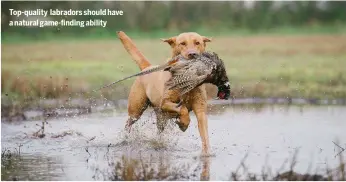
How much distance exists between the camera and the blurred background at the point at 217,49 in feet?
31.2

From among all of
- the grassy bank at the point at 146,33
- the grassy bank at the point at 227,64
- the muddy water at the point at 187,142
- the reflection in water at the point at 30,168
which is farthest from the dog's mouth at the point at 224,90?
the grassy bank at the point at 227,64

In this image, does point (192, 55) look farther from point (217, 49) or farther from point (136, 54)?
point (217, 49)

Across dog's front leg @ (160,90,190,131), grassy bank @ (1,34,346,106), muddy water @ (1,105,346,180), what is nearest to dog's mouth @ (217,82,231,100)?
dog's front leg @ (160,90,190,131)

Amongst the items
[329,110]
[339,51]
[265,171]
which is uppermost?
[339,51]

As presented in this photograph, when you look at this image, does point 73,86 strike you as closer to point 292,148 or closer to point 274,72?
point 274,72

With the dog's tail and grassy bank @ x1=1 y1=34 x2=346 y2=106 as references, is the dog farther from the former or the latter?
grassy bank @ x1=1 y1=34 x2=346 y2=106

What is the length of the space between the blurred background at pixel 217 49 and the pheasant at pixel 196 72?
5.25ft

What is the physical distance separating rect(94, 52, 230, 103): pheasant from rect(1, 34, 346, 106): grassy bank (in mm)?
2329

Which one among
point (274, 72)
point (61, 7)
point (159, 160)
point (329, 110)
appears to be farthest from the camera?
point (274, 72)

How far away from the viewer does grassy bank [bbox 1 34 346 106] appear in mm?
10004

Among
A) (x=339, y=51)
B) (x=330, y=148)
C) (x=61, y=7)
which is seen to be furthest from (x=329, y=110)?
(x=61, y=7)

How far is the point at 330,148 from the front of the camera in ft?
27.1

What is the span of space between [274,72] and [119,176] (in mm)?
3755

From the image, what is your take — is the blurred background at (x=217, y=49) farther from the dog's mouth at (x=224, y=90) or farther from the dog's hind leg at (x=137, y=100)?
the dog's mouth at (x=224, y=90)
